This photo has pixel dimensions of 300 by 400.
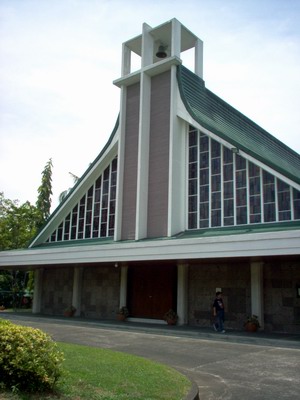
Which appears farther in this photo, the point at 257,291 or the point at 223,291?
the point at 223,291

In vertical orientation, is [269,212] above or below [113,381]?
above

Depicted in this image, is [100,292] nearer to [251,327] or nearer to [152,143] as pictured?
[152,143]

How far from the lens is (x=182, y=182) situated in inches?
794

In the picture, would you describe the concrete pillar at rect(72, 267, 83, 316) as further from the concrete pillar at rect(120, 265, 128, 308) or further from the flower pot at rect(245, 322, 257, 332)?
the flower pot at rect(245, 322, 257, 332)

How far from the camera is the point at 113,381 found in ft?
23.4

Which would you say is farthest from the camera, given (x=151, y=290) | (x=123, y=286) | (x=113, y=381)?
(x=123, y=286)

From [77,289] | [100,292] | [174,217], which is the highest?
[174,217]

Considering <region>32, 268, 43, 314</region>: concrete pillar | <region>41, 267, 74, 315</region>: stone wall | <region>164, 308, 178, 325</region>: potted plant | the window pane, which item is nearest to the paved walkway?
<region>164, 308, 178, 325</region>: potted plant

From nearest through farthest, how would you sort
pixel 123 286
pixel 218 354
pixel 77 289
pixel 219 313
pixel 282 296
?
pixel 218 354 → pixel 219 313 → pixel 282 296 → pixel 123 286 → pixel 77 289

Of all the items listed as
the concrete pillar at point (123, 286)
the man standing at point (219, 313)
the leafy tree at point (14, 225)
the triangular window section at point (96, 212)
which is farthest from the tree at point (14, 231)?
the man standing at point (219, 313)

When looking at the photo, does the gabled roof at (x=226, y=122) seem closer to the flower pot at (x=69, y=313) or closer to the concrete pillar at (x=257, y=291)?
the concrete pillar at (x=257, y=291)

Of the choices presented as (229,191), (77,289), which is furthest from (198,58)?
(77,289)

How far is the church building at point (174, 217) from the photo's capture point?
1669cm

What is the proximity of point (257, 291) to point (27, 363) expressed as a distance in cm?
1244
